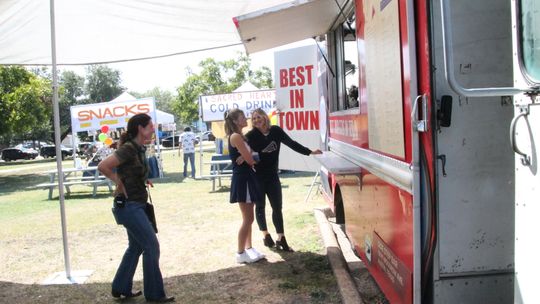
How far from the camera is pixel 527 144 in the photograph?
68.2 inches

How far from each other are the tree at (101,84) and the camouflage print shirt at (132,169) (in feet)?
214

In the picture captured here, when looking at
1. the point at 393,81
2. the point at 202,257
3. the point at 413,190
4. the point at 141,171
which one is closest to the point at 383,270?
the point at 413,190

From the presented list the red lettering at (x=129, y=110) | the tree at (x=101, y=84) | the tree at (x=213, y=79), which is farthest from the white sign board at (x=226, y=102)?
the tree at (x=101, y=84)

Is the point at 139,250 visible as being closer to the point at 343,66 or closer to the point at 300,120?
the point at 343,66

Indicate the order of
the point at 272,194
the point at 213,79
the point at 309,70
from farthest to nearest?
the point at 213,79 → the point at 309,70 → the point at 272,194

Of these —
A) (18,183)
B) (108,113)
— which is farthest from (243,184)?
(18,183)

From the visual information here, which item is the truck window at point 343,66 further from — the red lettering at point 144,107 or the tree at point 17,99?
the tree at point 17,99

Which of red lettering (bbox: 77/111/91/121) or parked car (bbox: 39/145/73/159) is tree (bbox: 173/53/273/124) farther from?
red lettering (bbox: 77/111/91/121)

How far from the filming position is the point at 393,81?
2658mm

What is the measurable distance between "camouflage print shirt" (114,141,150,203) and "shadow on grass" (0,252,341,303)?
1.05 metres

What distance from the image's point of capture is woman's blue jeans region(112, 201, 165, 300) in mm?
4113

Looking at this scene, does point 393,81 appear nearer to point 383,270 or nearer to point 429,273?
point 429,273

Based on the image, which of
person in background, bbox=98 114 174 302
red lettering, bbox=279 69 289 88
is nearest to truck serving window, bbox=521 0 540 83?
person in background, bbox=98 114 174 302

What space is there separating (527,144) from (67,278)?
495 cm
